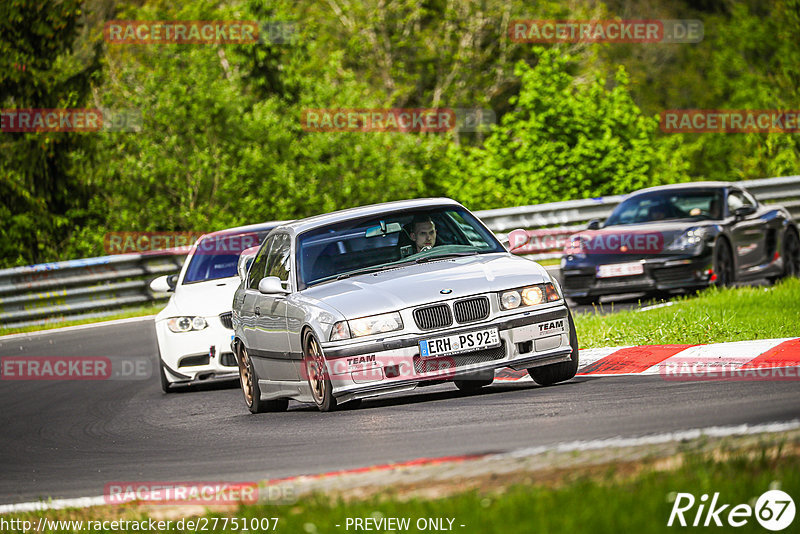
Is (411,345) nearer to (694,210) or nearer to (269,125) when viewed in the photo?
(694,210)

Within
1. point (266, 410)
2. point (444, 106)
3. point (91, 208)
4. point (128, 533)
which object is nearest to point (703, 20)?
point (444, 106)

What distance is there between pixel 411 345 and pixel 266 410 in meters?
2.13

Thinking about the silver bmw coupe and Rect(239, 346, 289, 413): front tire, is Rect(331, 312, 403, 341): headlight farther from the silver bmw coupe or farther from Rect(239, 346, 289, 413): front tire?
Rect(239, 346, 289, 413): front tire

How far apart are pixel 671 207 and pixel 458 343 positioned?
8526 mm

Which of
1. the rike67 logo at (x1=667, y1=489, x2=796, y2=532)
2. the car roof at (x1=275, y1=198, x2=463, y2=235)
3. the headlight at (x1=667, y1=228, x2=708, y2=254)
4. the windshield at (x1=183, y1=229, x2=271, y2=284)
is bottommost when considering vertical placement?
the headlight at (x1=667, y1=228, x2=708, y2=254)

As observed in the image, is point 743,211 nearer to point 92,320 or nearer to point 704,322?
point 704,322

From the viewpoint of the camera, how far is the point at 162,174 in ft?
95.8

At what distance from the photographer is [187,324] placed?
1268 centimetres

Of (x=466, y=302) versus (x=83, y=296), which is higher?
(x=466, y=302)

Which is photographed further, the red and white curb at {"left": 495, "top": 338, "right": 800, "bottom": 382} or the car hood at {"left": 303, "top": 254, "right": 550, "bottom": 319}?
the red and white curb at {"left": 495, "top": 338, "right": 800, "bottom": 382}

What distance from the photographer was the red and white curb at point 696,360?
9.05m

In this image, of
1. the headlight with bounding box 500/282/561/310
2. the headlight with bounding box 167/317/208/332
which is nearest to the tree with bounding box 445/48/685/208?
the headlight with bounding box 167/317/208/332

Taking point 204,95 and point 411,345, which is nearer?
point 411,345

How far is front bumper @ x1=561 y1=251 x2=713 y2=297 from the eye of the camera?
15.2 m
